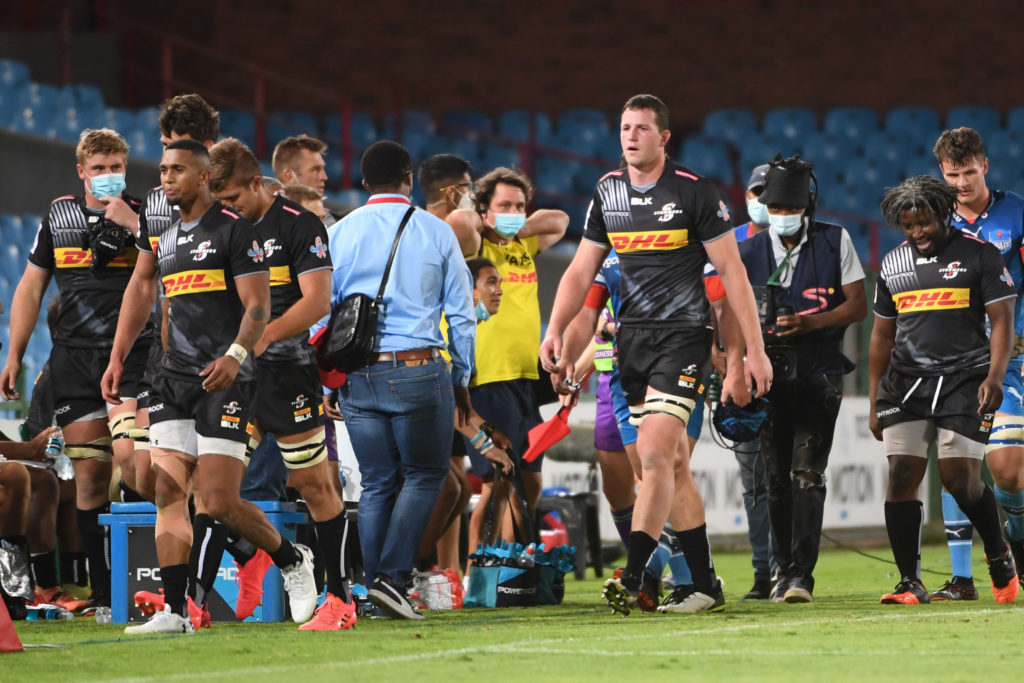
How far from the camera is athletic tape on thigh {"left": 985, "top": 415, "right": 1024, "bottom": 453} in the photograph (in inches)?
325

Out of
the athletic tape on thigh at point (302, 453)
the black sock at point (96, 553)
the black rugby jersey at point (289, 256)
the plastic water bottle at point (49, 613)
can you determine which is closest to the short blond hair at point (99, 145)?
the black rugby jersey at point (289, 256)

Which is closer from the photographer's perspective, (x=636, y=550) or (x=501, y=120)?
(x=636, y=550)

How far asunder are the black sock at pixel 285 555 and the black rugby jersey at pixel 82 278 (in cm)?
190

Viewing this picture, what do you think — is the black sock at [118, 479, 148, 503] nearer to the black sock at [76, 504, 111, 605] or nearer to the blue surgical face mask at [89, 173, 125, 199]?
the black sock at [76, 504, 111, 605]

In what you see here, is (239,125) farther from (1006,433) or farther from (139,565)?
(1006,433)

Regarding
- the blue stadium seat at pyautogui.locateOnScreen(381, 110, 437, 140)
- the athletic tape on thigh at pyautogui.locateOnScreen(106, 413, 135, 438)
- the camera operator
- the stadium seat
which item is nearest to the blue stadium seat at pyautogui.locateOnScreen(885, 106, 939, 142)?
the stadium seat

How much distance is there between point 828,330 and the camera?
28.1ft

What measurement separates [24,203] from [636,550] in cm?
876

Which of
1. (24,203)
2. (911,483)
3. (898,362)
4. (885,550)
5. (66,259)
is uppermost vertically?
(24,203)

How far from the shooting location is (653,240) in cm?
741

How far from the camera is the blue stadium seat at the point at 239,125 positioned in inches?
818

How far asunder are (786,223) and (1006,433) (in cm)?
153

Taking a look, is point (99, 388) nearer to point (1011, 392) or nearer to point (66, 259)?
point (66, 259)

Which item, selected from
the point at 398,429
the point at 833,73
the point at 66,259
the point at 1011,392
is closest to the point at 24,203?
the point at 66,259
